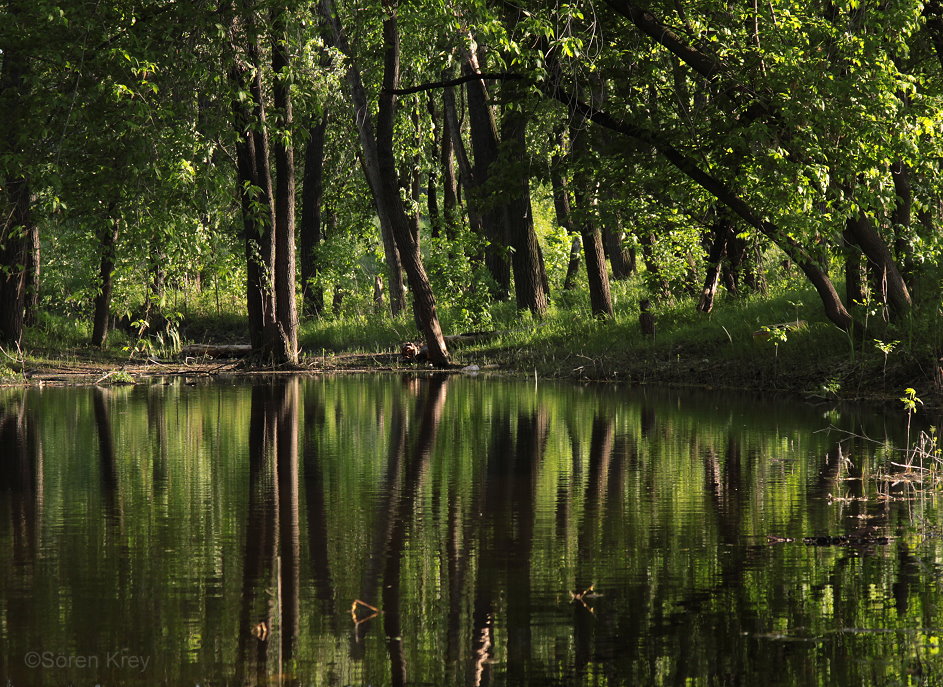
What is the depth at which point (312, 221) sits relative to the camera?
38656 mm

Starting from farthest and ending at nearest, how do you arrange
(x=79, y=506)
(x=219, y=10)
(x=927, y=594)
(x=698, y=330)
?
(x=698, y=330), (x=219, y=10), (x=79, y=506), (x=927, y=594)

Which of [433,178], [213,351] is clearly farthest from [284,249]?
[433,178]

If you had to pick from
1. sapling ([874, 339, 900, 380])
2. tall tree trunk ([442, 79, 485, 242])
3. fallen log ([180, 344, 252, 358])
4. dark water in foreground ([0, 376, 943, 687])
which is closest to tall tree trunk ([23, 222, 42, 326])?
fallen log ([180, 344, 252, 358])

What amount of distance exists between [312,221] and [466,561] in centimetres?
3307

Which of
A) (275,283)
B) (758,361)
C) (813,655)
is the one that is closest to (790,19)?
(758,361)

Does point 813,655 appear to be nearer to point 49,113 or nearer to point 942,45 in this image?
point 942,45

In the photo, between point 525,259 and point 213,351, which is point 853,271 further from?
point 213,351

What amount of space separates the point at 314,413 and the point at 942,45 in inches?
376

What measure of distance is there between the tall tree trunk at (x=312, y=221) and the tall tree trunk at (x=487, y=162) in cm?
668

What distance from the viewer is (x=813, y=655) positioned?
464cm

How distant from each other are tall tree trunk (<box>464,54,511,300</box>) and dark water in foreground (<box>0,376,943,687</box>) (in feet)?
34.0

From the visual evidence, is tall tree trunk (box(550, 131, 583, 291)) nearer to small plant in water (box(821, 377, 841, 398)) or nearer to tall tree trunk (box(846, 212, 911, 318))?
tall tree trunk (box(846, 212, 911, 318))

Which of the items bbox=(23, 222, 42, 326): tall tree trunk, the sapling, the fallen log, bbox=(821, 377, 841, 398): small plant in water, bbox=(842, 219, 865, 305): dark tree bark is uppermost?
bbox=(23, 222, 42, 326): tall tree trunk

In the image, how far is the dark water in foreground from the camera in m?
4.61
